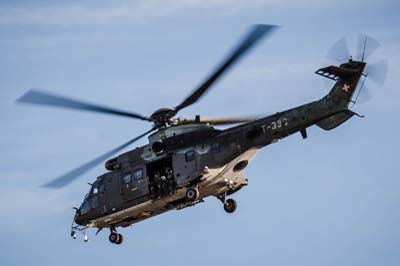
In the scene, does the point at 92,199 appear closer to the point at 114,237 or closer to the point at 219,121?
the point at 114,237

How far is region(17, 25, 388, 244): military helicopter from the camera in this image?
6397 cm

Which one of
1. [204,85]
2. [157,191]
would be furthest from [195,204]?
[204,85]

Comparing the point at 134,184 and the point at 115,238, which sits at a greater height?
the point at 134,184

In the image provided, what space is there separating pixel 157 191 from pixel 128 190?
73.3 inches

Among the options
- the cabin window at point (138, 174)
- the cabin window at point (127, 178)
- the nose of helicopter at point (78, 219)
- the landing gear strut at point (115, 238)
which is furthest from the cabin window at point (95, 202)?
the cabin window at point (138, 174)

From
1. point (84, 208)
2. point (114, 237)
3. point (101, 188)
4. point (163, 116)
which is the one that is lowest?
point (114, 237)

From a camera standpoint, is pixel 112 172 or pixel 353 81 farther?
pixel 112 172

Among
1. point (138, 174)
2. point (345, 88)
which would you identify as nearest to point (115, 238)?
point (138, 174)

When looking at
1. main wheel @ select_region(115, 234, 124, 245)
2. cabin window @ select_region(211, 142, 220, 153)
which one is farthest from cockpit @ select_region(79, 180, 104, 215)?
cabin window @ select_region(211, 142, 220, 153)

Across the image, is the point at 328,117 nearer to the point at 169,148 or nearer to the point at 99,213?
the point at 169,148

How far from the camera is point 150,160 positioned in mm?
67438

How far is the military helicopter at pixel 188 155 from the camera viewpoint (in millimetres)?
63969

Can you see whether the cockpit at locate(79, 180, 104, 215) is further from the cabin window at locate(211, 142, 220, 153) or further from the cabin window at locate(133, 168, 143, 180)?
the cabin window at locate(211, 142, 220, 153)

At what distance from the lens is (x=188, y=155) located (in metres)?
66.2
